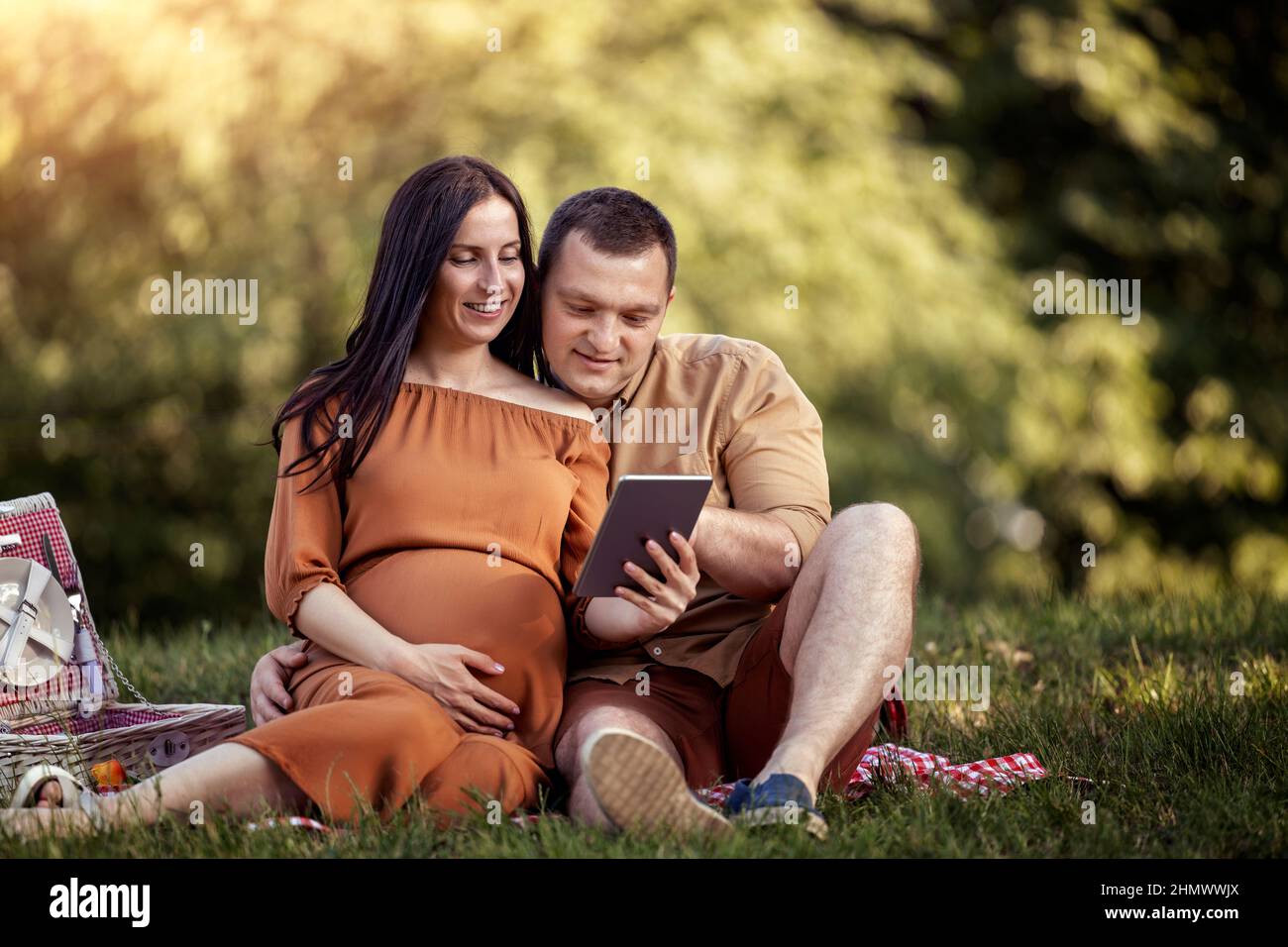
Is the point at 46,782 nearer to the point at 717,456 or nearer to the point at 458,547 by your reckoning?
the point at 458,547

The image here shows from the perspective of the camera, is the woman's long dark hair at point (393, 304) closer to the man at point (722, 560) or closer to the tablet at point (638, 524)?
the man at point (722, 560)

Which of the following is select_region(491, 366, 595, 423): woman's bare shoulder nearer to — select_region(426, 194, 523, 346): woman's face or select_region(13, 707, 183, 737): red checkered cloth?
select_region(426, 194, 523, 346): woman's face

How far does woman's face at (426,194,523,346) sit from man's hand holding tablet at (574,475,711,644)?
1.97 feet

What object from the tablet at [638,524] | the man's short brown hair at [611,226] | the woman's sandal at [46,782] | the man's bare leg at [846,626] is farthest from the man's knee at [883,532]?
the woman's sandal at [46,782]

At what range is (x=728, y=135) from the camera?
23.1 feet

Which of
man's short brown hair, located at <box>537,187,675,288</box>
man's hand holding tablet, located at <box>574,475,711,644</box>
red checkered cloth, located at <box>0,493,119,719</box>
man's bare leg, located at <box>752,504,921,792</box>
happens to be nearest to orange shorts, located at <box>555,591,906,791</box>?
man's bare leg, located at <box>752,504,921,792</box>

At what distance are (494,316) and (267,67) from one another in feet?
14.6

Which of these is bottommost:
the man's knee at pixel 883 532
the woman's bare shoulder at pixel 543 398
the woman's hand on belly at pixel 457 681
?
the woman's hand on belly at pixel 457 681

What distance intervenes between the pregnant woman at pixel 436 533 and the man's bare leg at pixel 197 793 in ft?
0.04

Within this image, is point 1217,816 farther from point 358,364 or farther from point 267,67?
point 267,67

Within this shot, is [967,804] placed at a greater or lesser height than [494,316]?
lesser

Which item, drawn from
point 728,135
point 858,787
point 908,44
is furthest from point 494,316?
point 908,44

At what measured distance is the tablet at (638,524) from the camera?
2.50m
